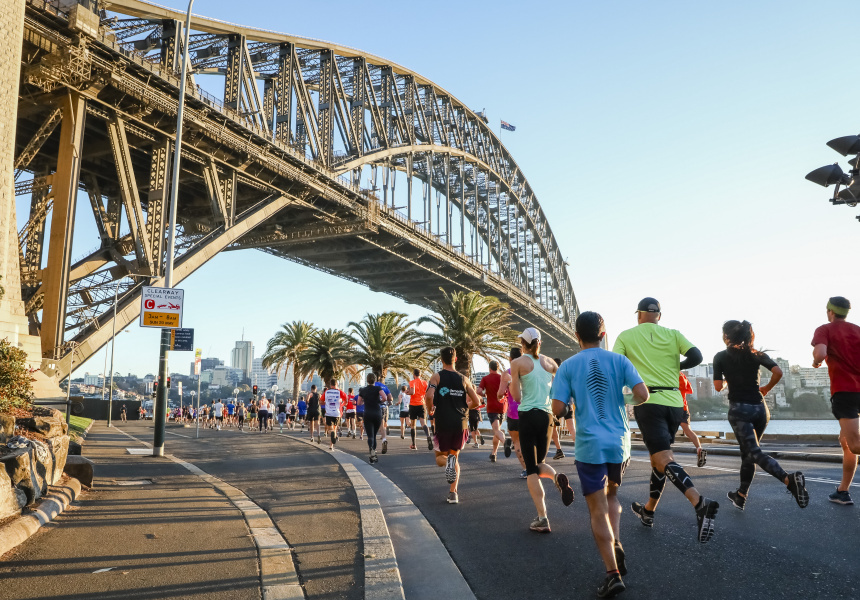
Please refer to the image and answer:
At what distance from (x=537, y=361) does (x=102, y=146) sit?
2774 cm

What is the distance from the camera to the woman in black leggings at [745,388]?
6055mm

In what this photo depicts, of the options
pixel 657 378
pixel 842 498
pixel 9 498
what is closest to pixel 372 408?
pixel 9 498

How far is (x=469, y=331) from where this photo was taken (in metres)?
33.0

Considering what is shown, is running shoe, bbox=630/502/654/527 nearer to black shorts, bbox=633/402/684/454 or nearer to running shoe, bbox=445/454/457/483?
black shorts, bbox=633/402/684/454

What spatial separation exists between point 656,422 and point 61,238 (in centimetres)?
2038

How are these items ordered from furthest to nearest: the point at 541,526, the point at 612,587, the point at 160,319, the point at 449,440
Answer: the point at 160,319 < the point at 449,440 < the point at 541,526 < the point at 612,587

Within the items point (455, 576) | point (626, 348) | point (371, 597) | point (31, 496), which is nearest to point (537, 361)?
point (626, 348)

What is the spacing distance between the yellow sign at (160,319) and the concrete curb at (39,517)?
6864 mm

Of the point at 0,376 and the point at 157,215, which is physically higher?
the point at 157,215

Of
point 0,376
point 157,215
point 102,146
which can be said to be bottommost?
point 0,376

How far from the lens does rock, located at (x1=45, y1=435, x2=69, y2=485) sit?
21.9ft

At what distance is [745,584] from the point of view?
146 inches

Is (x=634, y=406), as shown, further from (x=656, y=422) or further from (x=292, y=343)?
(x=292, y=343)

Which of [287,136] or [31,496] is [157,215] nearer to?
[287,136]
